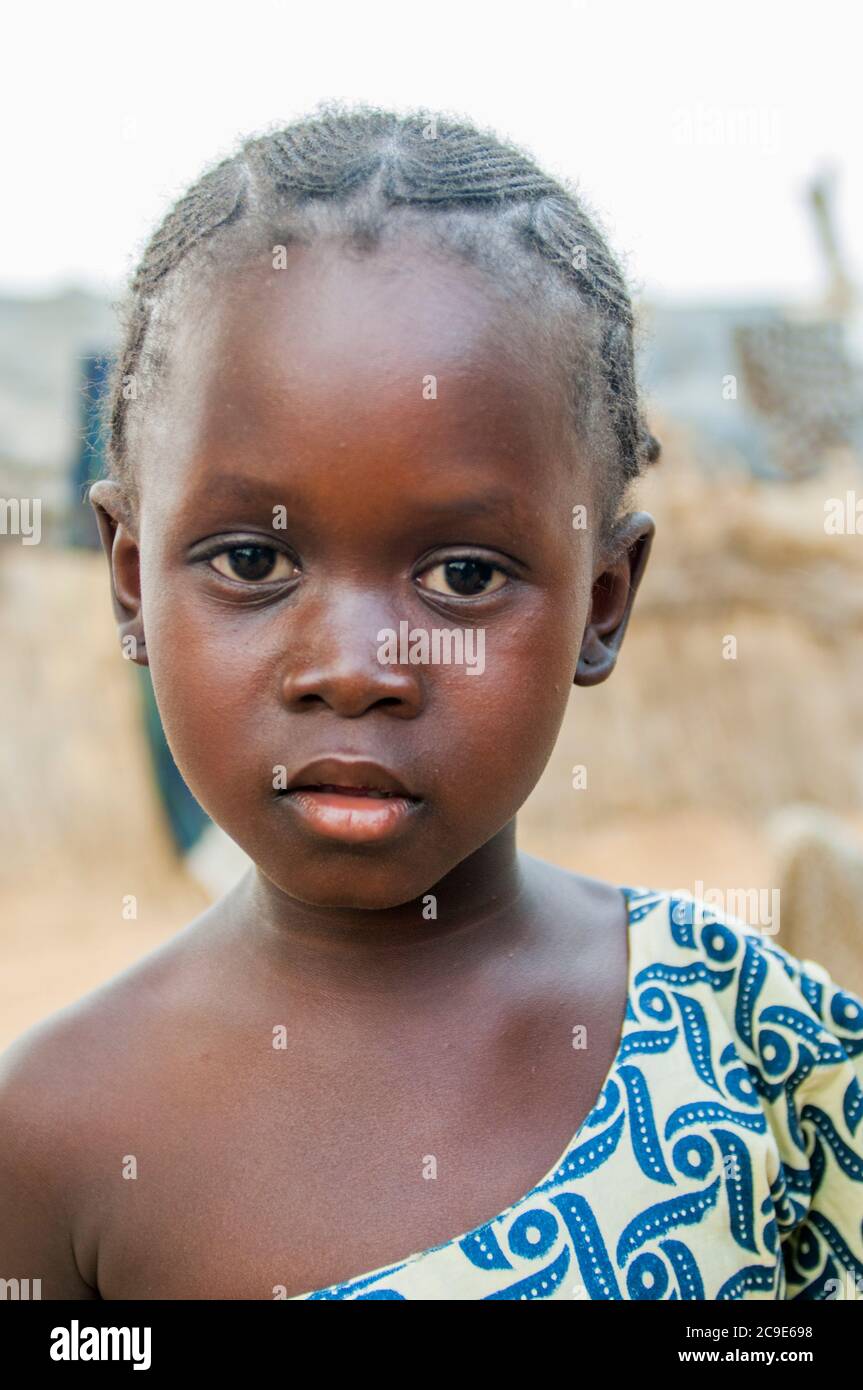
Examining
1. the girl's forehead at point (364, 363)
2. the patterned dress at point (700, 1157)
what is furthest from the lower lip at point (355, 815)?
the patterned dress at point (700, 1157)

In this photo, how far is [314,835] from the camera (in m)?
1.19

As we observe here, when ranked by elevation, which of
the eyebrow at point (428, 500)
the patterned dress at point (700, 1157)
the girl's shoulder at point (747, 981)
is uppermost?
the eyebrow at point (428, 500)

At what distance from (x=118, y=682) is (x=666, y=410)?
434 cm

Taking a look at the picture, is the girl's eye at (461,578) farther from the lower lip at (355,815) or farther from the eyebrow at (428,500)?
the lower lip at (355,815)

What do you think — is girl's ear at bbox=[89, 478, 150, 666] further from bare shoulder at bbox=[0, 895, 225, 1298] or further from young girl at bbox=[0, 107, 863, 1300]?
bare shoulder at bbox=[0, 895, 225, 1298]

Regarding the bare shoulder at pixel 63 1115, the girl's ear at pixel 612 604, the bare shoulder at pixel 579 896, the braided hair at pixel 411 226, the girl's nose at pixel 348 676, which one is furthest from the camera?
the bare shoulder at pixel 579 896

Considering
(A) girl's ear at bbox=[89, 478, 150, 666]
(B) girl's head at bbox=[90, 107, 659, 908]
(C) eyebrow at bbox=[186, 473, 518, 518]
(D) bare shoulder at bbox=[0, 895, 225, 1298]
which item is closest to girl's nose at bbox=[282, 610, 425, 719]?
(B) girl's head at bbox=[90, 107, 659, 908]

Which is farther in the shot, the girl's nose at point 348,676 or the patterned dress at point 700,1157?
the patterned dress at point 700,1157

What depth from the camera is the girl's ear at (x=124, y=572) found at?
1.43 metres

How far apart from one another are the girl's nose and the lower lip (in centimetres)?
8

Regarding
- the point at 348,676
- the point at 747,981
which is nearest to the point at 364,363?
the point at 348,676

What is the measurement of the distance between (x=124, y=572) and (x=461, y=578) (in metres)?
0.45

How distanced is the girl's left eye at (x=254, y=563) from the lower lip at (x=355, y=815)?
21 cm
